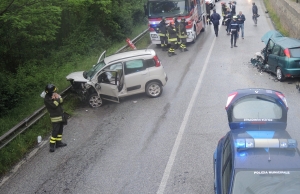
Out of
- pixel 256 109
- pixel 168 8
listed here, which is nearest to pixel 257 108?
pixel 256 109

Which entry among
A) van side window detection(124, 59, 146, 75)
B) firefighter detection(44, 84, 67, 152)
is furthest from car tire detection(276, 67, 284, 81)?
firefighter detection(44, 84, 67, 152)

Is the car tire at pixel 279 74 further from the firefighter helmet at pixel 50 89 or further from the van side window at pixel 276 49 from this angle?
the firefighter helmet at pixel 50 89

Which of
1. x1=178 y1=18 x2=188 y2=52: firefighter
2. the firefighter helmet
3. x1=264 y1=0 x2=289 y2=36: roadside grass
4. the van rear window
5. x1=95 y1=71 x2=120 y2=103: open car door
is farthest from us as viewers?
x1=264 y1=0 x2=289 y2=36: roadside grass

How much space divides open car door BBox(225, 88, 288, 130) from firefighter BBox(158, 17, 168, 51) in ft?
47.7

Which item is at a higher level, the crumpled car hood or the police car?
the police car

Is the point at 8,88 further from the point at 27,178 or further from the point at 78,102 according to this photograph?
the point at 27,178

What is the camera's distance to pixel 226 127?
11.5 m

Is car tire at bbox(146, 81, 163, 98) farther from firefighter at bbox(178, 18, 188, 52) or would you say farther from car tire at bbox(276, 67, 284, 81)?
firefighter at bbox(178, 18, 188, 52)

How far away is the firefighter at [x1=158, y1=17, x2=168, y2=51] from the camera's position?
2192 cm

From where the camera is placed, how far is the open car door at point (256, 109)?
764cm

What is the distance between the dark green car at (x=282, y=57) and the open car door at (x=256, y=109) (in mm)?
7668

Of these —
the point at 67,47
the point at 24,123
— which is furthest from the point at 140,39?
the point at 24,123

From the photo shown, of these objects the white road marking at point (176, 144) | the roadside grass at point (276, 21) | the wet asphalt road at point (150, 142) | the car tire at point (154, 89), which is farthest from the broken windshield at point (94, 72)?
Result: the roadside grass at point (276, 21)

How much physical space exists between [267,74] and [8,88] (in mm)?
10234
